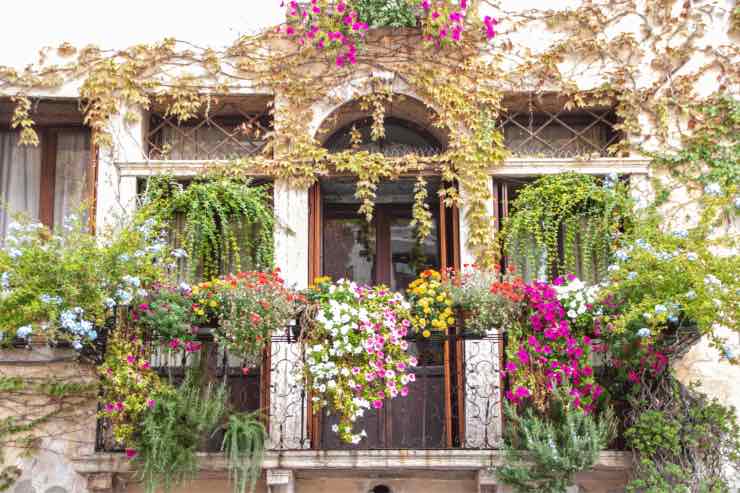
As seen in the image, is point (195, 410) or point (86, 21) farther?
point (86, 21)

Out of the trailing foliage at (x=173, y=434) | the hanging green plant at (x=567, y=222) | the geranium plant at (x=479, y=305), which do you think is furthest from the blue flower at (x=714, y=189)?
the trailing foliage at (x=173, y=434)

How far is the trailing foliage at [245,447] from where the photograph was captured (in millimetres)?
7641

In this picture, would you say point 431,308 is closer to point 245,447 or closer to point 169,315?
point 245,447

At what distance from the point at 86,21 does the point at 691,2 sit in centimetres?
512

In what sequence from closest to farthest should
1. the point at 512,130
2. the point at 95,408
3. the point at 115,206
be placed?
1. the point at 95,408
2. the point at 115,206
3. the point at 512,130

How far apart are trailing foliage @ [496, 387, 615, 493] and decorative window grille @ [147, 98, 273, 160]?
11.1ft

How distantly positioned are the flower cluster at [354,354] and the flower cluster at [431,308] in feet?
0.33

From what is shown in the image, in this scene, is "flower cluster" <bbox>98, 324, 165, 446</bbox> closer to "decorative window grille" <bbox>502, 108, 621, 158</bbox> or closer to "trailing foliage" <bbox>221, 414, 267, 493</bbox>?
"trailing foliage" <bbox>221, 414, 267, 493</bbox>

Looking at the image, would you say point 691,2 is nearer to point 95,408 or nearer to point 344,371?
point 344,371

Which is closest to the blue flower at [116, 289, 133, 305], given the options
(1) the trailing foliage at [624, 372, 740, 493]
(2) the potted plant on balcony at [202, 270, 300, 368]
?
(2) the potted plant on balcony at [202, 270, 300, 368]

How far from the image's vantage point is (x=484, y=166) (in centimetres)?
897

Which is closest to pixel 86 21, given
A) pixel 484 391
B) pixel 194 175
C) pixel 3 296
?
pixel 194 175

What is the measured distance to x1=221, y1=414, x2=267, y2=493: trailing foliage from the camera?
764 centimetres

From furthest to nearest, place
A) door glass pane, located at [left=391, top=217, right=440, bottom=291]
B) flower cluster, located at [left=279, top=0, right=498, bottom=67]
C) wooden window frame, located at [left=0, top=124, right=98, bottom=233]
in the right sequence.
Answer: door glass pane, located at [left=391, top=217, right=440, bottom=291] < wooden window frame, located at [left=0, top=124, right=98, bottom=233] < flower cluster, located at [left=279, top=0, right=498, bottom=67]
